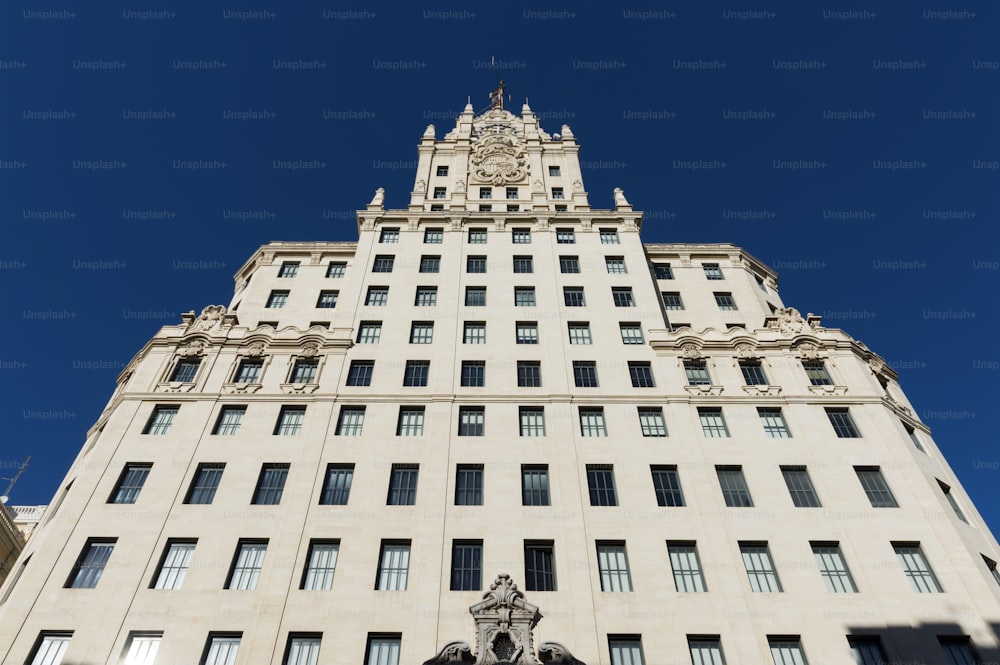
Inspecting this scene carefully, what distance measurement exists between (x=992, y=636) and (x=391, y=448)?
27299mm

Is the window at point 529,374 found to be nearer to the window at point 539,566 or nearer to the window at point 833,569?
the window at point 539,566

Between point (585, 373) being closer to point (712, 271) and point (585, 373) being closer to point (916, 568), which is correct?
point (712, 271)

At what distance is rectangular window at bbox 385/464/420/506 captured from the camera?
30.4 metres

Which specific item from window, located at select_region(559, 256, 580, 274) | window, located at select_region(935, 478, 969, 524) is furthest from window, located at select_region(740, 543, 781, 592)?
window, located at select_region(559, 256, 580, 274)

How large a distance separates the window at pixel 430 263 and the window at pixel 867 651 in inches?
1258

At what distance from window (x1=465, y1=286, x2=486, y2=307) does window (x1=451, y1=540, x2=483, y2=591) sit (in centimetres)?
1740

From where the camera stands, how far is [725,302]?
149ft

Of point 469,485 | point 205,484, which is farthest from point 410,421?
point 205,484

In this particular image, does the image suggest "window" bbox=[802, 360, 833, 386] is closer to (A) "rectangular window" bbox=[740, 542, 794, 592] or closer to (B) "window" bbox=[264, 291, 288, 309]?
(A) "rectangular window" bbox=[740, 542, 794, 592]

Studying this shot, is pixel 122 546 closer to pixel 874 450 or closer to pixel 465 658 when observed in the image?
pixel 465 658

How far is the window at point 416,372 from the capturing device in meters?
36.7

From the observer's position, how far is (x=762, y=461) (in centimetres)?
3203

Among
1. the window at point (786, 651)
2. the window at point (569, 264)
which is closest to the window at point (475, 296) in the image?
the window at point (569, 264)

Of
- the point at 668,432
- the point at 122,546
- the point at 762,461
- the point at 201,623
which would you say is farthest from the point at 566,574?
the point at 122,546
